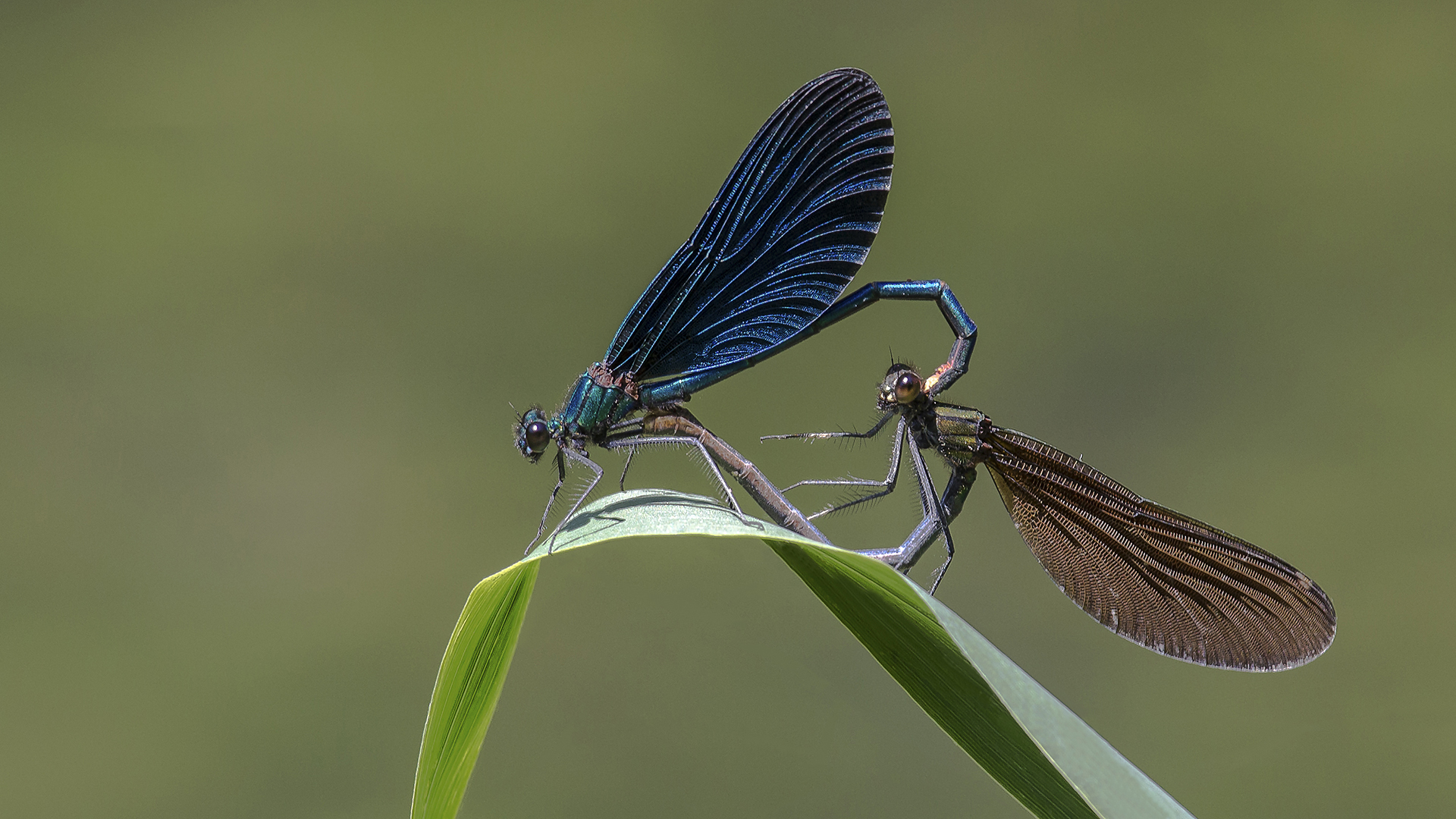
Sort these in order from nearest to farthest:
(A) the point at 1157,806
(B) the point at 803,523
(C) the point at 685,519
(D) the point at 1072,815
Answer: (A) the point at 1157,806, (D) the point at 1072,815, (C) the point at 685,519, (B) the point at 803,523

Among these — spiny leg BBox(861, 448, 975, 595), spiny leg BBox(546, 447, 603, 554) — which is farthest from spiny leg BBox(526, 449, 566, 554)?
spiny leg BBox(861, 448, 975, 595)

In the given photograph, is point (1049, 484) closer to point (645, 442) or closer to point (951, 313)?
point (951, 313)

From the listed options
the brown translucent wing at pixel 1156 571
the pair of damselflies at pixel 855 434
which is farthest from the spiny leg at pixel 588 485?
the brown translucent wing at pixel 1156 571

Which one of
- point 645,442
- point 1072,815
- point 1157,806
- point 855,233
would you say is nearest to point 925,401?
point 855,233

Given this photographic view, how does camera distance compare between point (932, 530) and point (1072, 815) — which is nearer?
point (1072, 815)

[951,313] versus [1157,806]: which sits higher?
[951,313]

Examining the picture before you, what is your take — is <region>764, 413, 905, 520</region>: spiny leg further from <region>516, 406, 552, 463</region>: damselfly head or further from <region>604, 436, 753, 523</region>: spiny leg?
<region>516, 406, 552, 463</region>: damselfly head
